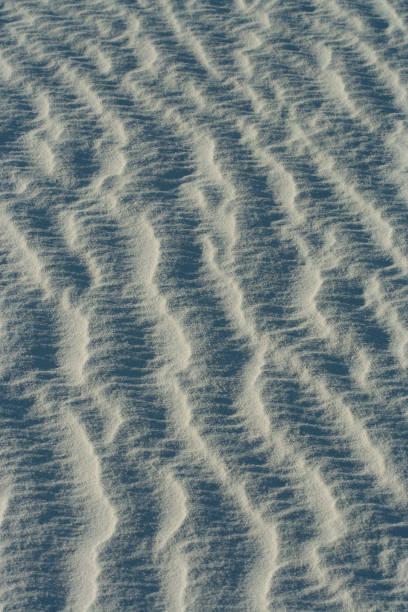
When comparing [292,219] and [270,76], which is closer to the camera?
[292,219]

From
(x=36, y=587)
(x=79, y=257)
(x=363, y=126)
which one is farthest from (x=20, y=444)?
(x=363, y=126)

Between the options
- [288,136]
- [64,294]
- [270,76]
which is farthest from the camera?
[270,76]

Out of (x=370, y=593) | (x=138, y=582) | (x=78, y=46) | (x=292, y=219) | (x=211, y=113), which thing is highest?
(x=78, y=46)

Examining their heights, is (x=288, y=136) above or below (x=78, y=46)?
below

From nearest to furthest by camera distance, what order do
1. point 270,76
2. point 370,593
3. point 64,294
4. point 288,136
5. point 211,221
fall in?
point 370,593
point 64,294
point 211,221
point 288,136
point 270,76

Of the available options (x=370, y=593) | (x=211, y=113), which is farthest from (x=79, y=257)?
(x=370, y=593)

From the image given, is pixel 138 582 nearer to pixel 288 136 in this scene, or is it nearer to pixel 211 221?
pixel 211 221

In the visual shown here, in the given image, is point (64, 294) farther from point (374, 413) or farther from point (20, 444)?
point (374, 413)
